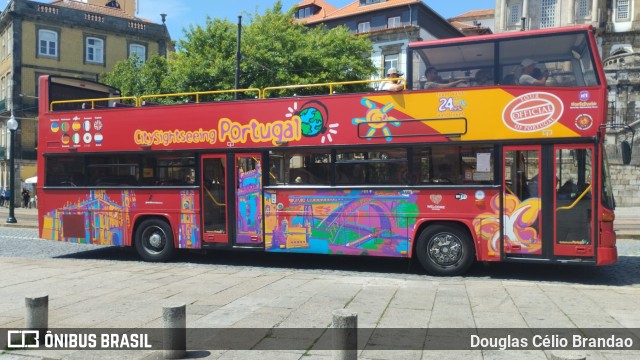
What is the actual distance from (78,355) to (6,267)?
21.7 feet

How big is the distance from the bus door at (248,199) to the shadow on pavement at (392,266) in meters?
0.77

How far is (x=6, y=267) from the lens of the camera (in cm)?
1084

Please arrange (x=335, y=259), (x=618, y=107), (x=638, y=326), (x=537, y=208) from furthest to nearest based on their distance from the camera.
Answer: (x=618, y=107)
(x=335, y=259)
(x=537, y=208)
(x=638, y=326)

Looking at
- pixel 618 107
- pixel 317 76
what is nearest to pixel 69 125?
pixel 317 76

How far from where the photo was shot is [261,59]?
2512 cm

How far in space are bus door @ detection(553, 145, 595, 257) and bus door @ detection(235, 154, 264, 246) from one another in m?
5.41

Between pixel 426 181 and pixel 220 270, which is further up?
pixel 426 181

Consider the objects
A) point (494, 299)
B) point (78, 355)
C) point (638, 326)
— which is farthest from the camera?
point (494, 299)

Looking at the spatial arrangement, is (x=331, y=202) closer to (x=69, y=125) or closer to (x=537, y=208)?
(x=537, y=208)

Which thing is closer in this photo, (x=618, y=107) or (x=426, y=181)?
(x=426, y=181)

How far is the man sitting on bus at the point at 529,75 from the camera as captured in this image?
356 inches

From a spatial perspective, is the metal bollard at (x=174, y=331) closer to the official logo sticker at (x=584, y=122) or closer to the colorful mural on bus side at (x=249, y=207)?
the colorful mural on bus side at (x=249, y=207)

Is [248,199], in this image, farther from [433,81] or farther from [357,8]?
[357,8]

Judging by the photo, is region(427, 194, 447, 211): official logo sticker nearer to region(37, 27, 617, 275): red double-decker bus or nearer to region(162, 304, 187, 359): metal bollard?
region(37, 27, 617, 275): red double-decker bus
